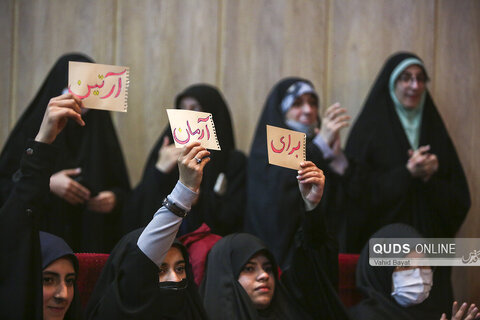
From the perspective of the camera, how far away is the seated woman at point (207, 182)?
3.50 metres

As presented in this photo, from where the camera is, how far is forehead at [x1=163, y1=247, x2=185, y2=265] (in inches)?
95.0

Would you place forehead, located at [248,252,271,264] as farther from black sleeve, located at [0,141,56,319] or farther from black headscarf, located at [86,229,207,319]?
black sleeve, located at [0,141,56,319]

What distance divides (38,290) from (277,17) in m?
2.88

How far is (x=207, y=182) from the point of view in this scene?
144 inches

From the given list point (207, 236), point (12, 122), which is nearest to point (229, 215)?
point (207, 236)

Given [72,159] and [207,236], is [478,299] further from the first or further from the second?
[72,159]

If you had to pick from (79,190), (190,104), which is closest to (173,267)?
(79,190)

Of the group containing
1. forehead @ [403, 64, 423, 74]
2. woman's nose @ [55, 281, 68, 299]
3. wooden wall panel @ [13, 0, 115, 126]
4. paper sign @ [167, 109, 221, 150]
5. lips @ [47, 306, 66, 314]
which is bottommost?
lips @ [47, 306, 66, 314]

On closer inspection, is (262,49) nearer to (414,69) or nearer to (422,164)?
(414,69)

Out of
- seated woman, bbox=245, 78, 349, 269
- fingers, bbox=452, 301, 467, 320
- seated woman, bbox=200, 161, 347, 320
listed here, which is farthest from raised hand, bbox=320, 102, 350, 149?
fingers, bbox=452, 301, 467, 320

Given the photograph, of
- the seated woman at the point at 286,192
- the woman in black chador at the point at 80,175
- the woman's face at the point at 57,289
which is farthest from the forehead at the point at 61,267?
the seated woman at the point at 286,192

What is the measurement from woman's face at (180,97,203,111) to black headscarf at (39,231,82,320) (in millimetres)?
1622

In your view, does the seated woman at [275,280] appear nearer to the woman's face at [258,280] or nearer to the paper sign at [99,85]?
the woman's face at [258,280]

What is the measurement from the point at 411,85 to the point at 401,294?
1.59 meters
